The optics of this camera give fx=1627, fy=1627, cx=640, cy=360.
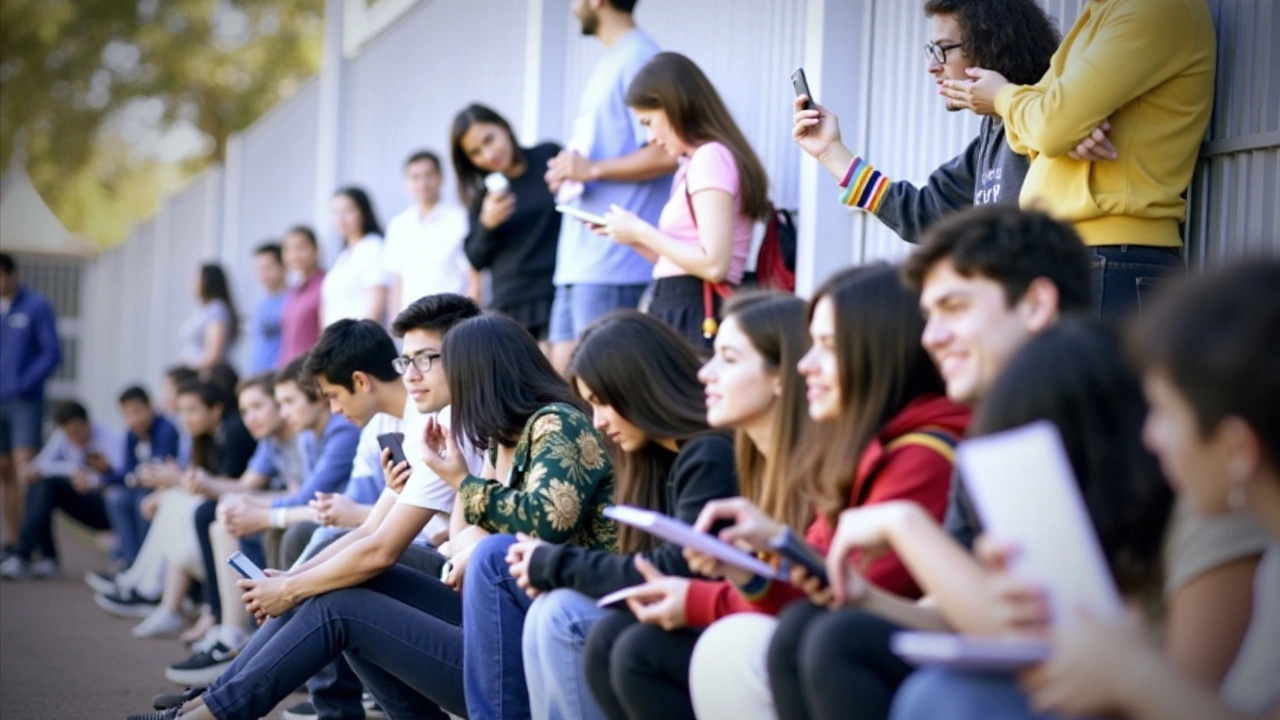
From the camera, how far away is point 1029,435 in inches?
82.5

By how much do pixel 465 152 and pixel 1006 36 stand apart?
3.43 metres

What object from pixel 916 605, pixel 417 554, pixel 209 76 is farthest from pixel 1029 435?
pixel 209 76

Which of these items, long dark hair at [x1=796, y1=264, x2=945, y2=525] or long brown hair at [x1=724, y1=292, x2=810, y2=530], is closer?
long dark hair at [x1=796, y1=264, x2=945, y2=525]

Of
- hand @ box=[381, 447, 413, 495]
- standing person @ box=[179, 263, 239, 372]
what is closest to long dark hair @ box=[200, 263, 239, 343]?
standing person @ box=[179, 263, 239, 372]

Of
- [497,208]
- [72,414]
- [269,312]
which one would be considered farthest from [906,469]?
[72,414]

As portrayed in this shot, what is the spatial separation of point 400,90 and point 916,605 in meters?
8.56

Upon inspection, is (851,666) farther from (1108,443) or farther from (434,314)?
(434,314)

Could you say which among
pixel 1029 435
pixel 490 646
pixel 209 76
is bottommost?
pixel 490 646

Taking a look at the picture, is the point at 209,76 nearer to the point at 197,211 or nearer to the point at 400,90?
the point at 197,211

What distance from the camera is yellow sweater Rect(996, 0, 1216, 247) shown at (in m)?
3.68

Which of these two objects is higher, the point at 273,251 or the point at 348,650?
the point at 273,251

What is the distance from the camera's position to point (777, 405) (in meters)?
3.34

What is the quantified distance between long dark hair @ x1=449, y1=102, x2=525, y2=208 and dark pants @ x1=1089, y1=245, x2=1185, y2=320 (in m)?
3.72

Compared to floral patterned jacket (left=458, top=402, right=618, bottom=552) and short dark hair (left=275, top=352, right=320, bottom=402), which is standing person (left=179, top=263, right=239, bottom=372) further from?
floral patterned jacket (left=458, top=402, right=618, bottom=552)
